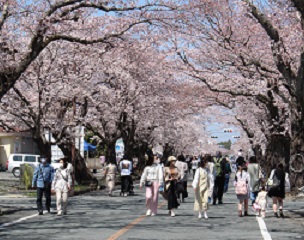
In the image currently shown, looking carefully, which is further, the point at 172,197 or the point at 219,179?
the point at 219,179

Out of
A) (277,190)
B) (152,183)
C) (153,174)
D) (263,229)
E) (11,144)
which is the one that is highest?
(11,144)

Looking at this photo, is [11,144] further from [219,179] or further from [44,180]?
[44,180]

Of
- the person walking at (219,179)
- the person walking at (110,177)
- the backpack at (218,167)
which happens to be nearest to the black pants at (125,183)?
the person walking at (110,177)

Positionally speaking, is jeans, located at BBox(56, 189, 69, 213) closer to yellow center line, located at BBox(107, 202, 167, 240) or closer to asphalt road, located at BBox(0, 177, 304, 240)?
asphalt road, located at BBox(0, 177, 304, 240)

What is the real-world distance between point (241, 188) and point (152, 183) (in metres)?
2.37

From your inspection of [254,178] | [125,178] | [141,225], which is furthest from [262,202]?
[125,178]

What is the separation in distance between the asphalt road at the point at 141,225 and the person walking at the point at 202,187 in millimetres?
319

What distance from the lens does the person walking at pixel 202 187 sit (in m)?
15.3

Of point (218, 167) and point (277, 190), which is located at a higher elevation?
point (218, 167)

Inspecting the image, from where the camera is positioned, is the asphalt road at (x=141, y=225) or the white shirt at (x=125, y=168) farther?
the white shirt at (x=125, y=168)

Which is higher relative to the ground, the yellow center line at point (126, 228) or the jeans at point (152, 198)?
the jeans at point (152, 198)

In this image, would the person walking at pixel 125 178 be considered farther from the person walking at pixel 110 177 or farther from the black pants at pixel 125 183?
the person walking at pixel 110 177

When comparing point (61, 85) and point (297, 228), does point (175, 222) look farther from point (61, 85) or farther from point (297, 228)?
point (61, 85)

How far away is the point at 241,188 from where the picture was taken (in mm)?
16141
